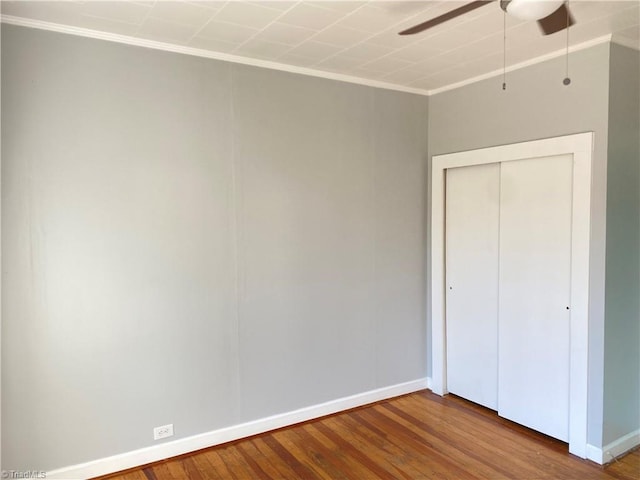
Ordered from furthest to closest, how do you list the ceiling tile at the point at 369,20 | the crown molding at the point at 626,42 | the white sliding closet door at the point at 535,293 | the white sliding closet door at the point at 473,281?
1. the white sliding closet door at the point at 473,281
2. the white sliding closet door at the point at 535,293
3. the crown molding at the point at 626,42
4. the ceiling tile at the point at 369,20

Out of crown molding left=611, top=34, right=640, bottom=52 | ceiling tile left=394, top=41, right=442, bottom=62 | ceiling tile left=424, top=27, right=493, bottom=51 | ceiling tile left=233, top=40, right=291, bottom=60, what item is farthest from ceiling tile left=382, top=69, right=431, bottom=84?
crown molding left=611, top=34, right=640, bottom=52

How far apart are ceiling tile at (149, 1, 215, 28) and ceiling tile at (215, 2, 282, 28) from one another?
0.25 ft

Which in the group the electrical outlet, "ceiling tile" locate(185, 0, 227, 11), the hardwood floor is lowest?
the hardwood floor

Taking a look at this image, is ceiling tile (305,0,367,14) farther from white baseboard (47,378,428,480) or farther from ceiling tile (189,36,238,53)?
white baseboard (47,378,428,480)

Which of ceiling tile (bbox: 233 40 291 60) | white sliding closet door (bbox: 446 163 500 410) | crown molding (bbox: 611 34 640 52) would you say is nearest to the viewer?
crown molding (bbox: 611 34 640 52)

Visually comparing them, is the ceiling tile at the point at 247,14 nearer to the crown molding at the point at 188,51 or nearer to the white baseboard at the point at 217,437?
the crown molding at the point at 188,51

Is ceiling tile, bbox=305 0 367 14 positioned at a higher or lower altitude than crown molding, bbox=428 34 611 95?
higher

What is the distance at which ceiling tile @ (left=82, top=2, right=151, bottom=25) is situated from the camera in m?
Answer: 2.40

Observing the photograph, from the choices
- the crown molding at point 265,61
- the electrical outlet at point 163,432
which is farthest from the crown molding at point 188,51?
the electrical outlet at point 163,432

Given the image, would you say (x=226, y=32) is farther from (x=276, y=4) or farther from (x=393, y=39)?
(x=393, y=39)

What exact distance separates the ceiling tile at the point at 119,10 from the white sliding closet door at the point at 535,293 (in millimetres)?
2663

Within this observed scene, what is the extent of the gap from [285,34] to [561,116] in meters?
1.89

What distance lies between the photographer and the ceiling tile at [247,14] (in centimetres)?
244

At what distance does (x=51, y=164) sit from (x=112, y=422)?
159 cm
